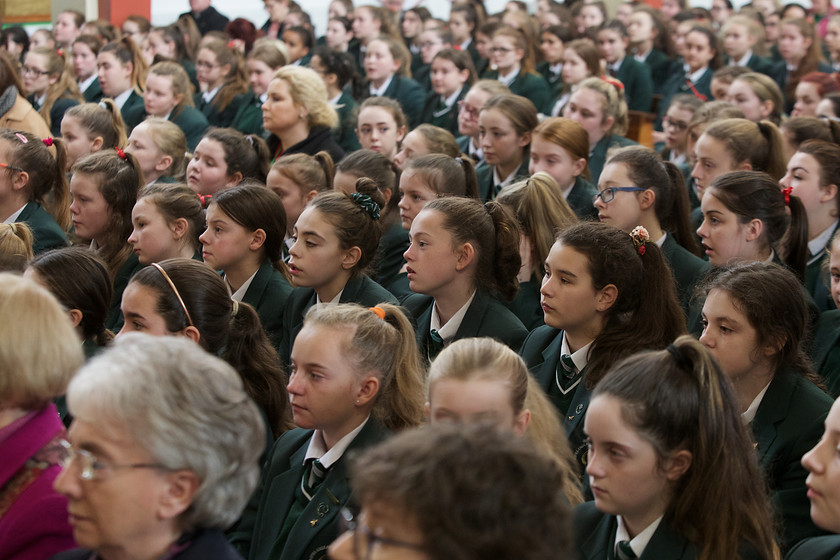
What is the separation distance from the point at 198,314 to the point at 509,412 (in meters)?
1.05

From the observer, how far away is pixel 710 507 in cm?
196

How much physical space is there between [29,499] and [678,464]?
1.22 m

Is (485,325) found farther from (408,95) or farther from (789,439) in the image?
(408,95)

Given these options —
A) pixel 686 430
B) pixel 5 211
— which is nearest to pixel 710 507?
pixel 686 430

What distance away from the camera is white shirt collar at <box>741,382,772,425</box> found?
2.67 metres

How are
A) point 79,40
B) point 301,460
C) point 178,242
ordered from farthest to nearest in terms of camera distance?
point 79,40
point 178,242
point 301,460

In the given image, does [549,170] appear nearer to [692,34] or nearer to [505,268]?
[505,268]

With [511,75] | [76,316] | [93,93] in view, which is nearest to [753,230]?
[76,316]

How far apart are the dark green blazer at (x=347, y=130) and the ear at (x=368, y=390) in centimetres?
437

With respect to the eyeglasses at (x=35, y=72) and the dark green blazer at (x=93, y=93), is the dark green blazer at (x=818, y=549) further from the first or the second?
the dark green blazer at (x=93, y=93)

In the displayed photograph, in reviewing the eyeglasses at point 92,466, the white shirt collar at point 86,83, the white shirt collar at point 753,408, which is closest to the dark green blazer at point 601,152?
the white shirt collar at point 753,408

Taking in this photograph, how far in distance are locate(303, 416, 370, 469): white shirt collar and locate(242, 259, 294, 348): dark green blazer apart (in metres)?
1.39

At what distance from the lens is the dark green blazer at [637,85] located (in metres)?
9.05

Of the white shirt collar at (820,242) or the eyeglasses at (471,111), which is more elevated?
the white shirt collar at (820,242)
